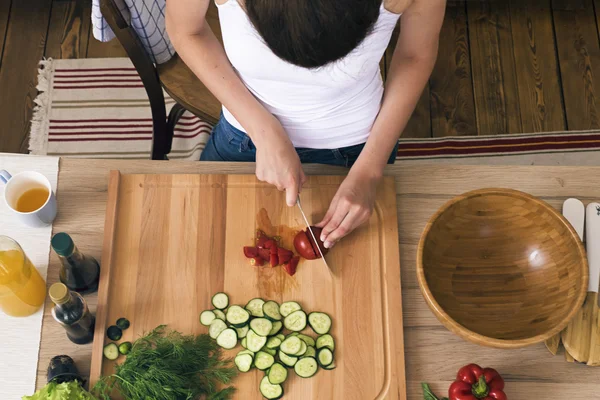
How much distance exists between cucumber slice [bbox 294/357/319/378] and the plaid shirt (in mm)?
1043

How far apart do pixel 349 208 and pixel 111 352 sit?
1.95 ft

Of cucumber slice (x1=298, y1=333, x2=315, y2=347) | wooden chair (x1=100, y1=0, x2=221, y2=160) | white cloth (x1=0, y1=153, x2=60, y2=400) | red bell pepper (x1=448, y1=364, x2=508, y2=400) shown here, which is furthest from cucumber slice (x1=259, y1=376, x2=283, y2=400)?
wooden chair (x1=100, y1=0, x2=221, y2=160)

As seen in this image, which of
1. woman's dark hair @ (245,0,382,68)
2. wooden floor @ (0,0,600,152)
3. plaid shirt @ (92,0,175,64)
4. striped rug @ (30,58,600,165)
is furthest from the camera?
wooden floor @ (0,0,600,152)

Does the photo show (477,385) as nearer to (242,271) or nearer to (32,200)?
(242,271)

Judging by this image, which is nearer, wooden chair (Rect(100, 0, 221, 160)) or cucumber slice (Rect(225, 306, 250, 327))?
cucumber slice (Rect(225, 306, 250, 327))

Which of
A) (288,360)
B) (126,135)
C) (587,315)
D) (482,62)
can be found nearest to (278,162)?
(288,360)

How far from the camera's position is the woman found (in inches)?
51.2

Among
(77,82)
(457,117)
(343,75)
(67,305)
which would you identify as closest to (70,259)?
(67,305)

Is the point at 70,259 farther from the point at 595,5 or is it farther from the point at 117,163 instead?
the point at 595,5

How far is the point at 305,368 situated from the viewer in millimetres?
1228

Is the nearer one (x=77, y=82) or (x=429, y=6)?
(x=429, y=6)

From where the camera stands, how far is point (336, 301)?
1295mm

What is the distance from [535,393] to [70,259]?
1029 mm

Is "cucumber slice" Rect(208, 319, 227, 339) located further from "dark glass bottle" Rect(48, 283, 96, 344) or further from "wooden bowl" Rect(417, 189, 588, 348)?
"wooden bowl" Rect(417, 189, 588, 348)
